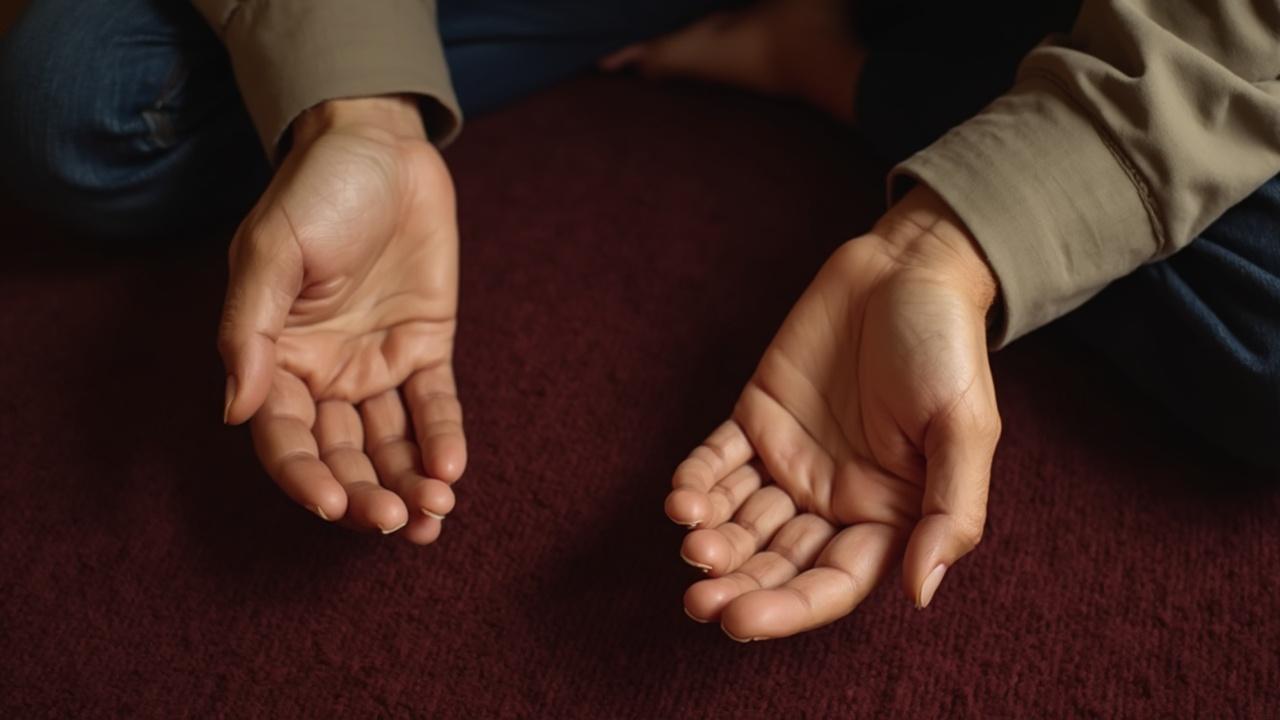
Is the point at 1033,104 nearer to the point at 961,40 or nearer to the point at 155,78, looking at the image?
the point at 961,40

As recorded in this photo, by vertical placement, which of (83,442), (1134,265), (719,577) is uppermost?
(1134,265)

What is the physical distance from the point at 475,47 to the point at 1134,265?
1.89 feet

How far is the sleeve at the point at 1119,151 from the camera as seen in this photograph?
1.91 feet

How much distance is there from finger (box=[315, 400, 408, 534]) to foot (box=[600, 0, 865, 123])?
50 cm

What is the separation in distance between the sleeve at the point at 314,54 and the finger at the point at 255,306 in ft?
0.46

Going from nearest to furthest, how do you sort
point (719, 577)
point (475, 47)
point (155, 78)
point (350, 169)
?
point (719, 577) → point (350, 169) → point (155, 78) → point (475, 47)

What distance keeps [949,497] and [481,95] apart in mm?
607

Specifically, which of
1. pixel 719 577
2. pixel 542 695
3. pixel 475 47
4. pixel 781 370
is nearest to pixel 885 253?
pixel 781 370

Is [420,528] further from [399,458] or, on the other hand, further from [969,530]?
[969,530]

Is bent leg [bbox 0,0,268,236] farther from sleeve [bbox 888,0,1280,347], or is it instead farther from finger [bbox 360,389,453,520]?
sleeve [bbox 888,0,1280,347]

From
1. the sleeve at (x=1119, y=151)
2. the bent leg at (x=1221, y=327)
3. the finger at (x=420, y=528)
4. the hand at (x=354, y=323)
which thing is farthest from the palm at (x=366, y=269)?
the bent leg at (x=1221, y=327)

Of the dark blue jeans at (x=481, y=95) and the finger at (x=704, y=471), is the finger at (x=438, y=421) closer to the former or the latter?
the finger at (x=704, y=471)

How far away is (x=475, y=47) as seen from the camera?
90 cm

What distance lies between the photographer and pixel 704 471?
1.88ft
